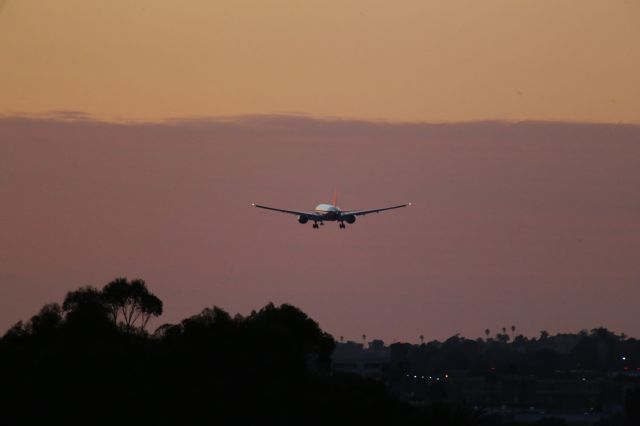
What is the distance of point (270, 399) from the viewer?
569 feet

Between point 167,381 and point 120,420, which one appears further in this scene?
point 167,381

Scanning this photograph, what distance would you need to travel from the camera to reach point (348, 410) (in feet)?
566

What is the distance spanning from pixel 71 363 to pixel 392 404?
35600 mm

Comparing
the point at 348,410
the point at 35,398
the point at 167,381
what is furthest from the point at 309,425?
the point at 35,398

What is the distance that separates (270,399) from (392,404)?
52.8 ft

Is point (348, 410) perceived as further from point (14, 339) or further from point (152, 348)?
point (14, 339)

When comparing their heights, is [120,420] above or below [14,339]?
below

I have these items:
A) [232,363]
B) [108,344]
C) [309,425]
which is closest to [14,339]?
[108,344]

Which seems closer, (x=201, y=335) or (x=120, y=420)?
(x=120, y=420)


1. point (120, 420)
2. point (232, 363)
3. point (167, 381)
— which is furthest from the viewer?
point (232, 363)

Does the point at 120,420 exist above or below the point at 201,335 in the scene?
below

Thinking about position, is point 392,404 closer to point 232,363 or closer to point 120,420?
point 232,363

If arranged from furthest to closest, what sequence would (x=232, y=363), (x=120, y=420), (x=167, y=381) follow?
1. (x=232, y=363)
2. (x=167, y=381)
3. (x=120, y=420)

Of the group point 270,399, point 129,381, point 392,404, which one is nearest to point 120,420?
point 129,381
